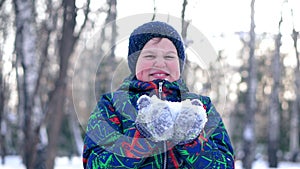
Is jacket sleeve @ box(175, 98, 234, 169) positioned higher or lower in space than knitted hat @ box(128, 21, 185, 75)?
lower

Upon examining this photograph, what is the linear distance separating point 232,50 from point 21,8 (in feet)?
93.7

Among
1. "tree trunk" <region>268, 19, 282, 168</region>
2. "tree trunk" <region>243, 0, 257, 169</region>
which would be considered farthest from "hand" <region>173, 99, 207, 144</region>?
"tree trunk" <region>268, 19, 282, 168</region>

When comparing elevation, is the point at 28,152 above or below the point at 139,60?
below

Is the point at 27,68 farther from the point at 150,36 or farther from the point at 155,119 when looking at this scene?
the point at 155,119

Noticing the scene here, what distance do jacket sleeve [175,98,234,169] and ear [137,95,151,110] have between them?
182 millimetres

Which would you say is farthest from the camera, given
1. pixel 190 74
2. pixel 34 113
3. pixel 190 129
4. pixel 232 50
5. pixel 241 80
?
pixel 241 80

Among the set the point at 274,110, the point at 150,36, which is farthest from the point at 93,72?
the point at 274,110

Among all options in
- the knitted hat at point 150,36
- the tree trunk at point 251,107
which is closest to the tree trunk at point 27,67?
the knitted hat at point 150,36

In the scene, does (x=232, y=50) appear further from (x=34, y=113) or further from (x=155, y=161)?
(x=155, y=161)

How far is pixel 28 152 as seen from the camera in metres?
7.81

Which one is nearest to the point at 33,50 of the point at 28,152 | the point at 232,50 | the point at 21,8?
the point at 21,8

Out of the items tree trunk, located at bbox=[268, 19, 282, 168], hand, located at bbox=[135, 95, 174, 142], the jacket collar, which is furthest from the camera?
tree trunk, located at bbox=[268, 19, 282, 168]

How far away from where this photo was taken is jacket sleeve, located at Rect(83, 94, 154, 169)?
5.35 feet

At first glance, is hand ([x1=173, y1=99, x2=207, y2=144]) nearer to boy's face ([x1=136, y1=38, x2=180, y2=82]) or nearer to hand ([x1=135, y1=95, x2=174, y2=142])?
hand ([x1=135, y1=95, x2=174, y2=142])
